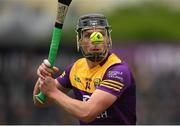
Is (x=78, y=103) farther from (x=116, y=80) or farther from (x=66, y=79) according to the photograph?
(x=66, y=79)

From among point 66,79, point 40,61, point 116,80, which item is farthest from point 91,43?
point 40,61

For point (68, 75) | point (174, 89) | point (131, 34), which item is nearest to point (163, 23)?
point (131, 34)

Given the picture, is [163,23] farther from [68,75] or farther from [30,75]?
→ [68,75]

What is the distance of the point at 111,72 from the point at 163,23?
29891 mm

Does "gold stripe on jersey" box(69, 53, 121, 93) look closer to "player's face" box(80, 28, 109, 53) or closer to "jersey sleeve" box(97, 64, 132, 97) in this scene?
"jersey sleeve" box(97, 64, 132, 97)

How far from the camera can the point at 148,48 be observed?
2309 centimetres

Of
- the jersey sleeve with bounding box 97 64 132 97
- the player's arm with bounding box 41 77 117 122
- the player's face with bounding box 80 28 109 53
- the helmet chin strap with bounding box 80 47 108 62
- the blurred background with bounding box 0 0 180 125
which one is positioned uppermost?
the player's face with bounding box 80 28 109 53

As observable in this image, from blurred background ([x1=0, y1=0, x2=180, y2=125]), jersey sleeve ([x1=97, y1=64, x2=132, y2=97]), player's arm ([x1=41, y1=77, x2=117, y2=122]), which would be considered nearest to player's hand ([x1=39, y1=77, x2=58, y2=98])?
player's arm ([x1=41, y1=77, x2=117, y2=122])

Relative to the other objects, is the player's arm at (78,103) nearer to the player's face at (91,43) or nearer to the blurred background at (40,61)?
the player's face at (91,43)

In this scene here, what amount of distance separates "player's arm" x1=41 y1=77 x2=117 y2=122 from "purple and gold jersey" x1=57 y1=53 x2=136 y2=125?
6.7 inches

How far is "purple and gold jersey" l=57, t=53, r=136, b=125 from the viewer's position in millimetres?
8477

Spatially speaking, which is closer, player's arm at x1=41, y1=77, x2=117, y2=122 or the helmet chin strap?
player's arm at x1=41, y1=77, x2=117, y2=122

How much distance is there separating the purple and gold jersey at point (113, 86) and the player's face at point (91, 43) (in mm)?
228

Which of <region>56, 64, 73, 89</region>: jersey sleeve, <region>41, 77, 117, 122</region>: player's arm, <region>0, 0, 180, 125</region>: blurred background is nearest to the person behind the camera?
<region>41, 77, 117, 122</region>: player's arm
